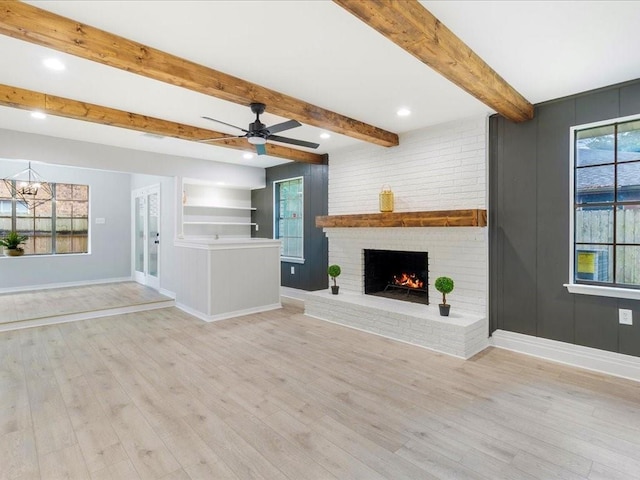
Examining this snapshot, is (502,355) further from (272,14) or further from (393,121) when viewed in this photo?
(272,14)

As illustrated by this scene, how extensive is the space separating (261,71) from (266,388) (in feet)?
8.82

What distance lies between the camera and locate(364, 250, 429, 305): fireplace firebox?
4.99 meters

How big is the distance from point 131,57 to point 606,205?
426cm

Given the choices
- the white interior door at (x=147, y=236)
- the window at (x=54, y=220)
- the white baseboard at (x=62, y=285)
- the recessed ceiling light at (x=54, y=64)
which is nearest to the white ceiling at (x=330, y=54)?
the recessed ceiling light at (x=54, y=64)

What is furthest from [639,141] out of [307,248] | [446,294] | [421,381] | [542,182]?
[307,248]

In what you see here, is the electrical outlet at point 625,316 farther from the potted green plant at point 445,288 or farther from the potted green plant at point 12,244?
the potted green plant at point 12,244

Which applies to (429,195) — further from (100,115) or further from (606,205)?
(100,115)

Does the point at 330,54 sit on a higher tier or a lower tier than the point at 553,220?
higher

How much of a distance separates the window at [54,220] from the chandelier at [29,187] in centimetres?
7

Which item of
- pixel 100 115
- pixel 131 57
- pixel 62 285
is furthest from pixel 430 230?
pixel 62 285

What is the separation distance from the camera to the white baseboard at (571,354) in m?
3.14

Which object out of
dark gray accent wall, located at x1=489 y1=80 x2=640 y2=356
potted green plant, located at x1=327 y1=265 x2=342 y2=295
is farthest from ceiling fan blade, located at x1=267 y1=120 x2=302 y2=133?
potted green plant, located at x1=327 y1=265 x2=342 y2=295

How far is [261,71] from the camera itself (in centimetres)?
292

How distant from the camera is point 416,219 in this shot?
4.25m
